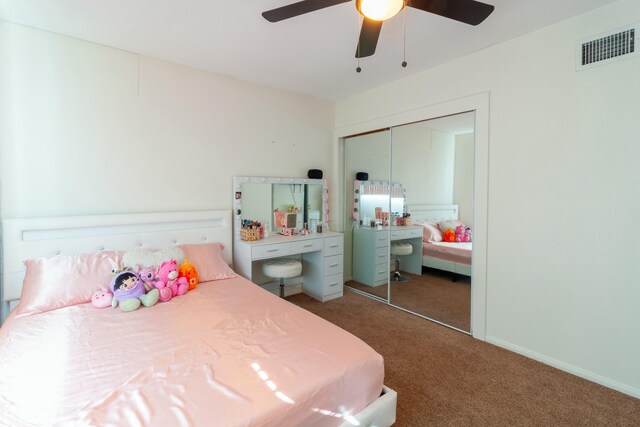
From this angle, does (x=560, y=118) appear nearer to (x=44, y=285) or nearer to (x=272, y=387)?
(x=272, y=387)

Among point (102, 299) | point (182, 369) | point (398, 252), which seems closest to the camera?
point (182, 369)

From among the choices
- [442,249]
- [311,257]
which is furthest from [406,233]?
[311,257]

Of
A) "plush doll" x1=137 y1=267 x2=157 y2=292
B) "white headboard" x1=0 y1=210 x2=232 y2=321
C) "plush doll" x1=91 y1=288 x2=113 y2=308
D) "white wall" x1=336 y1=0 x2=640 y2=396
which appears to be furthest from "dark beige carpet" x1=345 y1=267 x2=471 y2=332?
"plush doll" x1=91 y1=288 x2=113 y2=308

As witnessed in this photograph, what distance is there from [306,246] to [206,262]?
1.21 m

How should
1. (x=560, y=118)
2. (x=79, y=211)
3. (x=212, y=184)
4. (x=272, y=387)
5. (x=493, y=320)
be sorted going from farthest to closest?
(x=212, y=184) → (x=493, y=320) → (x=79, y=211) → (x=560, y=118) → (x=272, y=387)

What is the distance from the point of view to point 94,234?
2.52 meters

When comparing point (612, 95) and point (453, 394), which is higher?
point (612, 95)

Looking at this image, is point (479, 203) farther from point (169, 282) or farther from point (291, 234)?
point (169, 282)

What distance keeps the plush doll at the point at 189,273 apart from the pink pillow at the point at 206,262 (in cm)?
11

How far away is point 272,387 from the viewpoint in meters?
1.26

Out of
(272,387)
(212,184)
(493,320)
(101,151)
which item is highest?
(101,151)

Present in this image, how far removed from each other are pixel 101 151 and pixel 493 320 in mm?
3808

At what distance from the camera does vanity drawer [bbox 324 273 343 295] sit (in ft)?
12.4

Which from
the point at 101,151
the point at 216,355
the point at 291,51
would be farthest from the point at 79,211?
the point at 291,51
